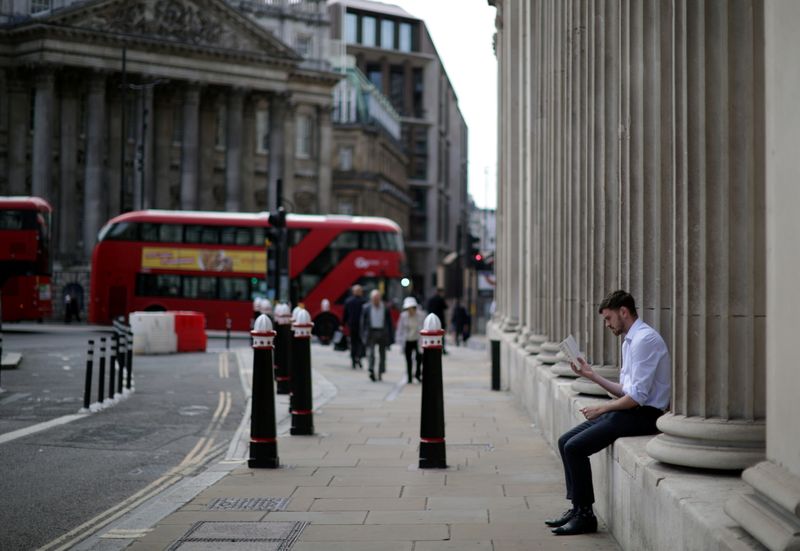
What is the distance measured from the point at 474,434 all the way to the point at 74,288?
180ft

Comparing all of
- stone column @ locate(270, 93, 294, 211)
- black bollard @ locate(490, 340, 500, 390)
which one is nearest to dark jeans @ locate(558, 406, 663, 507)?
black bollard @ locate(490, 340, 500, 390)

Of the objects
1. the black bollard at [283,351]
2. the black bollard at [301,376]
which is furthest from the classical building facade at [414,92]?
the black bollard at [301,376]

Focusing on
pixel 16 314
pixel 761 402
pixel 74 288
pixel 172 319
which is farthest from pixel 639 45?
pixel 74 288

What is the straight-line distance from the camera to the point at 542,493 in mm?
9156

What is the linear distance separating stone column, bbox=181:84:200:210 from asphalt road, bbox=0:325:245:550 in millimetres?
49859

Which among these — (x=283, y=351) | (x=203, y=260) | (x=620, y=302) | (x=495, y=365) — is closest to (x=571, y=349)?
(x=620, y=302)

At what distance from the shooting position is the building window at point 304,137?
276ft

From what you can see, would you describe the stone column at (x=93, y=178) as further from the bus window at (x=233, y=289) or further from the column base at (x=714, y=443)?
the column base at (x=714, y=443)

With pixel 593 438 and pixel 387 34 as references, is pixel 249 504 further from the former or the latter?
pixel 387 34

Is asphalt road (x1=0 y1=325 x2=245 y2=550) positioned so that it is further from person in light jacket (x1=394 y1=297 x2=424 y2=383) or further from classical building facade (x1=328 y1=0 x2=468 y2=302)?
classical building facade (x1=328 y1=0 x2=468 y2=302)

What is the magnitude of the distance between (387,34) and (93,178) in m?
50.9

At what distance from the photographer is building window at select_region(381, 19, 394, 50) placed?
376 ft

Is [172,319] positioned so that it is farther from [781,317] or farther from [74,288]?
[74,288]

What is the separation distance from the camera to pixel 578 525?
24.2ft
